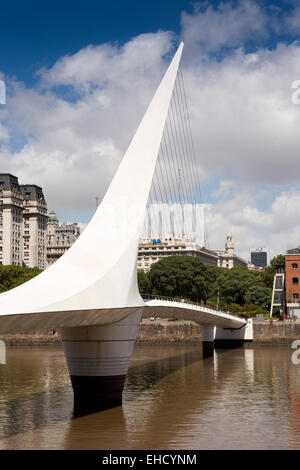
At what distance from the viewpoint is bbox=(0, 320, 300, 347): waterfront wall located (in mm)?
67000

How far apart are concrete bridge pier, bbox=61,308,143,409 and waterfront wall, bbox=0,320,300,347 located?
44306mm

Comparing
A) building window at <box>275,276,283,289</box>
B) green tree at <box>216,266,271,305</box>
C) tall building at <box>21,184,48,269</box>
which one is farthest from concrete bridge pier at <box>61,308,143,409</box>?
tall building at <box>21,184,48,269</box>

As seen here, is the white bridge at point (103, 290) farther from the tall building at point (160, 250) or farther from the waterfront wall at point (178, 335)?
the tall building at point (160, 250)

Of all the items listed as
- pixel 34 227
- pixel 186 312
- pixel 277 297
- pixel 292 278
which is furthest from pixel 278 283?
pixel 34 227

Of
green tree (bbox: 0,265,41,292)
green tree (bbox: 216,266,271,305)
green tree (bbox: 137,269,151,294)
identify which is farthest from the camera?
green tree (bbox: 137,269,151,294)

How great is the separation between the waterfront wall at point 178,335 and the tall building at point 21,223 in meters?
60.6

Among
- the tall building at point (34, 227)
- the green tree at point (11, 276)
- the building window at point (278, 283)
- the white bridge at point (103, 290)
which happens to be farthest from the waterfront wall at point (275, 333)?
the tall building at point (34, 227)

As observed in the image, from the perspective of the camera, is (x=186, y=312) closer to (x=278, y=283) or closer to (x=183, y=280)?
(x=183, y=280)

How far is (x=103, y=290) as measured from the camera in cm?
2205

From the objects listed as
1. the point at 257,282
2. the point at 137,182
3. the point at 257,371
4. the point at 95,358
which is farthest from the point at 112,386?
the point at 257,282

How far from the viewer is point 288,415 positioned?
79.4 feet

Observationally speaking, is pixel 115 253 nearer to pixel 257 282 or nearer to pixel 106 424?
pixel 106 424

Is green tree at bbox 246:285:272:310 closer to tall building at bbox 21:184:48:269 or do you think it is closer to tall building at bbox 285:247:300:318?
tall building at bbox 285:247:300:318
